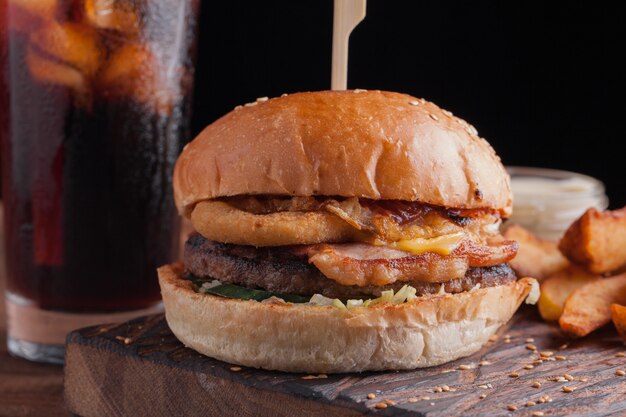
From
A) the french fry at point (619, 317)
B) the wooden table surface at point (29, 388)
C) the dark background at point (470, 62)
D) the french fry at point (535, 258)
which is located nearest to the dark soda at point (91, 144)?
the wooden table surface at point (29, 388)

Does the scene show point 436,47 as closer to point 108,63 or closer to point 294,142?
point 108,63

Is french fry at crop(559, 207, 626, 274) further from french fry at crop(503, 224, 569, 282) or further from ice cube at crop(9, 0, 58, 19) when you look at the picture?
ice cube at crop(9, 0, 58, 19)

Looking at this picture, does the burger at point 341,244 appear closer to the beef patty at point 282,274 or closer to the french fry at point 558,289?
the beef patty at point 282,274

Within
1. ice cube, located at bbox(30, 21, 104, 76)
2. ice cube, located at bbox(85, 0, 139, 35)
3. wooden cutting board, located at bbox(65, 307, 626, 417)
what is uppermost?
ice cube, located at bbox(85, 0, 139, 35)

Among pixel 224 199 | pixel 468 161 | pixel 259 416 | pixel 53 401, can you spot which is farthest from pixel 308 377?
pixel 53 401

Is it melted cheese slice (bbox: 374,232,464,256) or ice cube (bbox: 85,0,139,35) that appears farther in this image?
ice cube (bbox: 85,0,139,35)

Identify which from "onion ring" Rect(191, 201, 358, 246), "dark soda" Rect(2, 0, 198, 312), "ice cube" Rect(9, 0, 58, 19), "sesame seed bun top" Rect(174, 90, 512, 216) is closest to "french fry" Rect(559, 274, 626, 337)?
"sesame seed bun top" Rect(174, 90, 512, 216)

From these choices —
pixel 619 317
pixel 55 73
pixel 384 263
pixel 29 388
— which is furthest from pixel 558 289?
pixel 55 73
